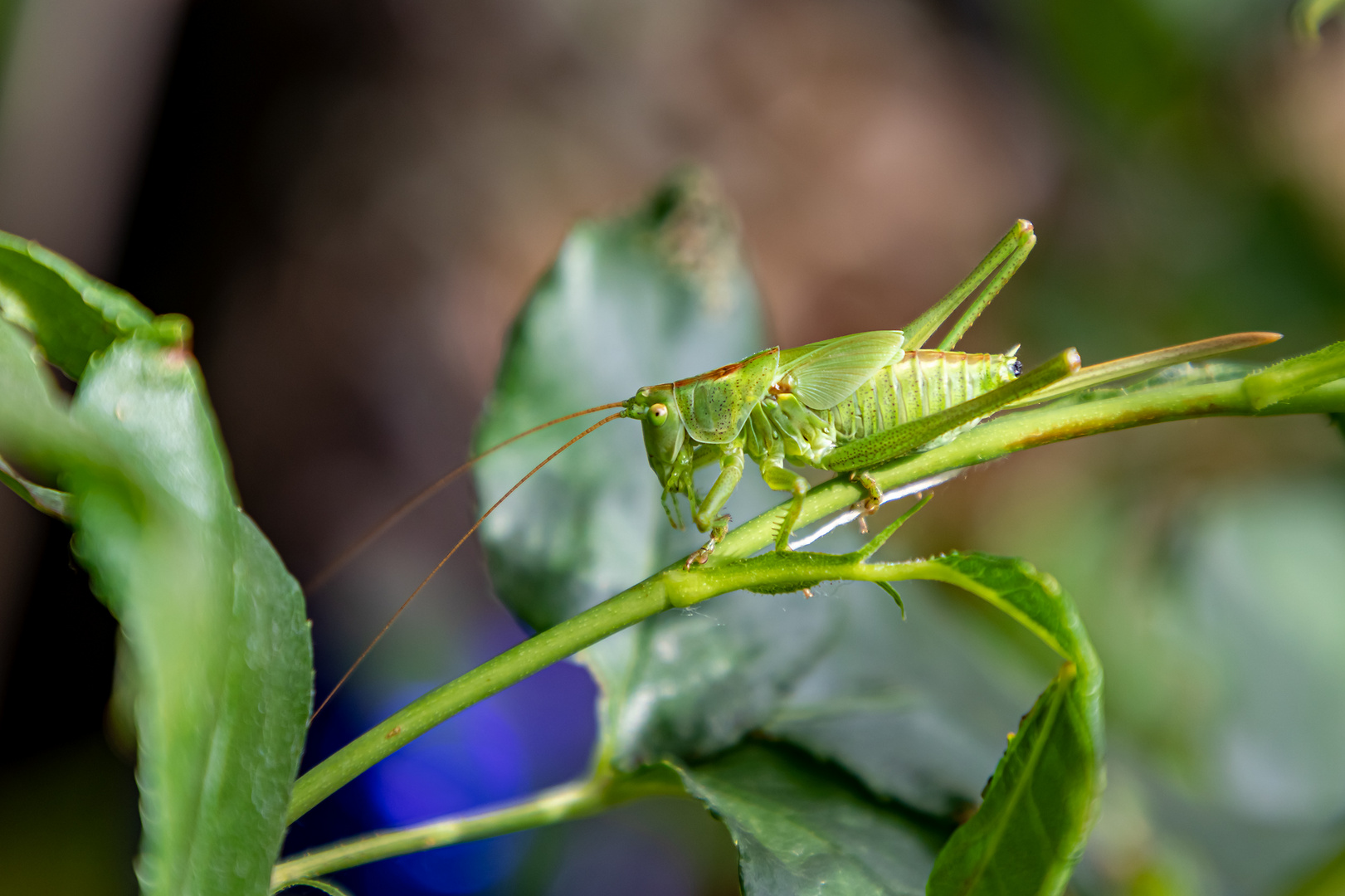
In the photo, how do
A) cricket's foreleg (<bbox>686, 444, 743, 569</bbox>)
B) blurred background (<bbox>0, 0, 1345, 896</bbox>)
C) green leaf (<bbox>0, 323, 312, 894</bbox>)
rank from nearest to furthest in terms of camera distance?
1. green leaf (<bbox>0, 323, 312, 894</bbox>)
2. cricket's foreleg (<bbox>686, 444, 743, 569</bbox>)
3. blurred background (<bbox>0, 0, 1345, 896</bbox>)

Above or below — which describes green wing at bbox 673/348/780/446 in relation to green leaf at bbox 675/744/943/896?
above

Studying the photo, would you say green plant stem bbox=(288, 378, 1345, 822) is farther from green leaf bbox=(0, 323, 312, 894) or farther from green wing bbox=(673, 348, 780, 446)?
green wing bbox=(673, 348, 780, 446)

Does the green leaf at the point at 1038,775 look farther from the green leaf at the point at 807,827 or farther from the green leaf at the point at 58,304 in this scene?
the green leaf at the point at 58,304

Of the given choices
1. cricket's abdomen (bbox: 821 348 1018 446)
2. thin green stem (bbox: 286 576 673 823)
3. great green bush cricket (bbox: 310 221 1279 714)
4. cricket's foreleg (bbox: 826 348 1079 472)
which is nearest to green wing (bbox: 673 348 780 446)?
great green bush cricket (bbox: 310 221 1279 714)

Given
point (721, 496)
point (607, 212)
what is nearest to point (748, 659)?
point (721, 496)

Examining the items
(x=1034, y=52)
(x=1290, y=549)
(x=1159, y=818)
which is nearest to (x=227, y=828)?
(x=1159, y=818)

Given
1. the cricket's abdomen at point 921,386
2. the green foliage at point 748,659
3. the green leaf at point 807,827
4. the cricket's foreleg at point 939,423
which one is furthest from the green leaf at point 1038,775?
the cricket's abdomen at point 921,386
